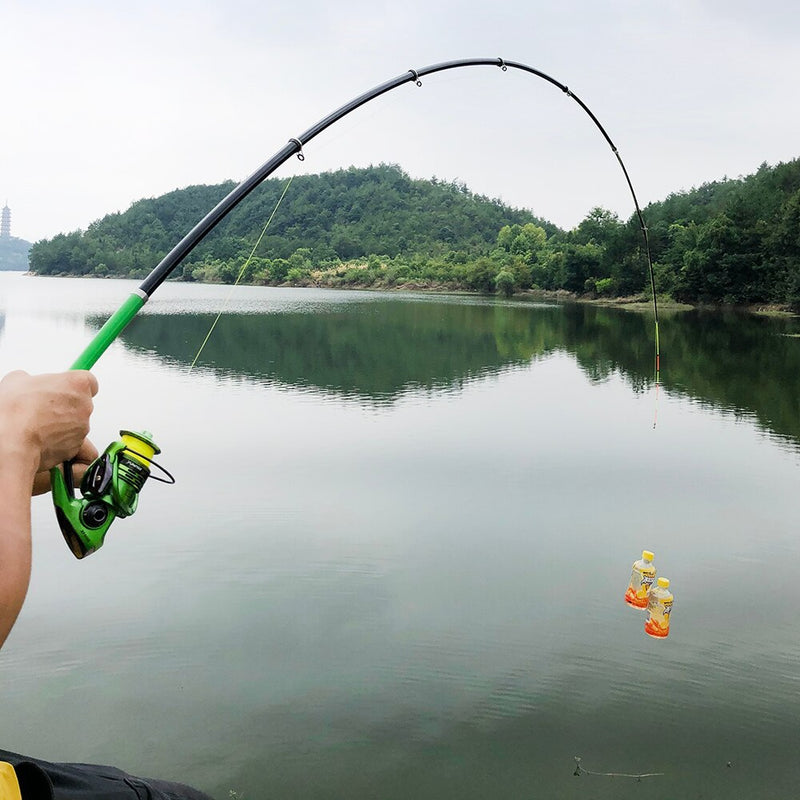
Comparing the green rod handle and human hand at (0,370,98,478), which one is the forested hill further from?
human hand at (0,370,98,478)

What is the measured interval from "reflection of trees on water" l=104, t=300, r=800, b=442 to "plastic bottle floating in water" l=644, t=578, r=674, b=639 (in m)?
7.62

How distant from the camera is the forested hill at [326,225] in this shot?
6044cm

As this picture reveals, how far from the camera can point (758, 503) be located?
801cm

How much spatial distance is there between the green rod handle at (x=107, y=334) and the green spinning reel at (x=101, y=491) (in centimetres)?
25

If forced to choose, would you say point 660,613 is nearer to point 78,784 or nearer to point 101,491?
point 101,491

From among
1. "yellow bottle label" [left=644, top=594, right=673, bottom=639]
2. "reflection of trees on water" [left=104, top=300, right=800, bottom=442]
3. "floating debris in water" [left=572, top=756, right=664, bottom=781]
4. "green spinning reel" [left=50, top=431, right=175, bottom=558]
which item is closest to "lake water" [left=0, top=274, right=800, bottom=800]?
"floating debris in water" [left=572, top=756, right=664, bottom=781]

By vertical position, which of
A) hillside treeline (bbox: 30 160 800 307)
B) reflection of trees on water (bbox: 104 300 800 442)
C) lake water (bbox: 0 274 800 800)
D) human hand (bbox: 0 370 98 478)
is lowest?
lake water (bbox: 0 274 800 800)

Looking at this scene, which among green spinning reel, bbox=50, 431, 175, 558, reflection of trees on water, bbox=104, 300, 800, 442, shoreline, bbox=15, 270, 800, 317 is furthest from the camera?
shoreline, bbox=15, 270, 800, 317

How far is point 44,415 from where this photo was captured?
1289 millimetres

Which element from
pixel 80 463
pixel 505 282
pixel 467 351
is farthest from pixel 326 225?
pixel 80 463

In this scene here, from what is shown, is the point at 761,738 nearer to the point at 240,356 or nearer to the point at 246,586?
the point at 246,586

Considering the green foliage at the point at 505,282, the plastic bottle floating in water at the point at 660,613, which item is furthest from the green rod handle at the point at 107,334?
the green foliage at the point at 505,282

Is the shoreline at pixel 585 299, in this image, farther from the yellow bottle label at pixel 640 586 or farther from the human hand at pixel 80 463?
the human hand at pixel 80 463

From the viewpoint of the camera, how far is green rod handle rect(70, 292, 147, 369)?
1900 mm
